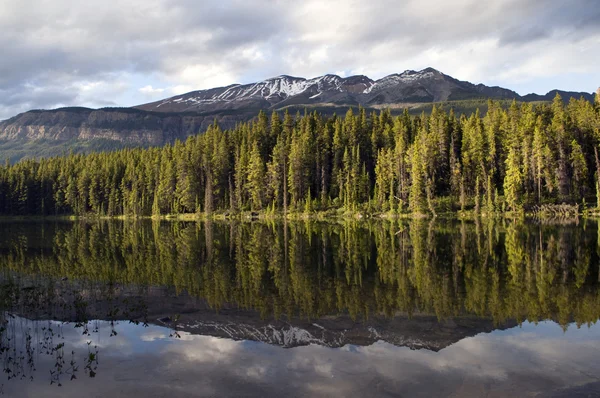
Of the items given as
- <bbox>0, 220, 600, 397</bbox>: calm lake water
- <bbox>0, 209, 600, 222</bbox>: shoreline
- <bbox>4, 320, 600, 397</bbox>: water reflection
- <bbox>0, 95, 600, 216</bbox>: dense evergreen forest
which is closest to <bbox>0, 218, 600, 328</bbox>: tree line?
<bbox>0, 220, 600, 397</bbox>: calm lake water

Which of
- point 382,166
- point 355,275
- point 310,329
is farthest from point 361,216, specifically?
point 310,329

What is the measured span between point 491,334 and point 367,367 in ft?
15.2

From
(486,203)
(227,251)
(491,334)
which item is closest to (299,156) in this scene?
(486,203)

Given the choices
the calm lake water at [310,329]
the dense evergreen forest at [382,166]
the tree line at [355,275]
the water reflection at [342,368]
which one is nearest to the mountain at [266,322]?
the calm lake water at [310,329]

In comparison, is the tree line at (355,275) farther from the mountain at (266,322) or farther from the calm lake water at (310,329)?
the mountain at (266,322)

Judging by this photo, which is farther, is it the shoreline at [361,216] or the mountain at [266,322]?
the shoreline at [361,216]

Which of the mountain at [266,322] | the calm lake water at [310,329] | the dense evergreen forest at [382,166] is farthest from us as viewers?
the dense evergreen forest at [382,166]

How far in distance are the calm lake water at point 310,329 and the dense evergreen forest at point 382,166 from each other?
213 ft

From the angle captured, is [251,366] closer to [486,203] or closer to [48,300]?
[48,300]

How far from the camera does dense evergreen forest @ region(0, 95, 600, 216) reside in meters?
86.4

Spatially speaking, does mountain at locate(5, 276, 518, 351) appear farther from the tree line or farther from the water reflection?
the water reflection

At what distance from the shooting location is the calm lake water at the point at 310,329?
32.6 feet

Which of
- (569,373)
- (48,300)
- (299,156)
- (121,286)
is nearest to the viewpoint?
(569,373)

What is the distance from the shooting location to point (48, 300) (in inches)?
702
